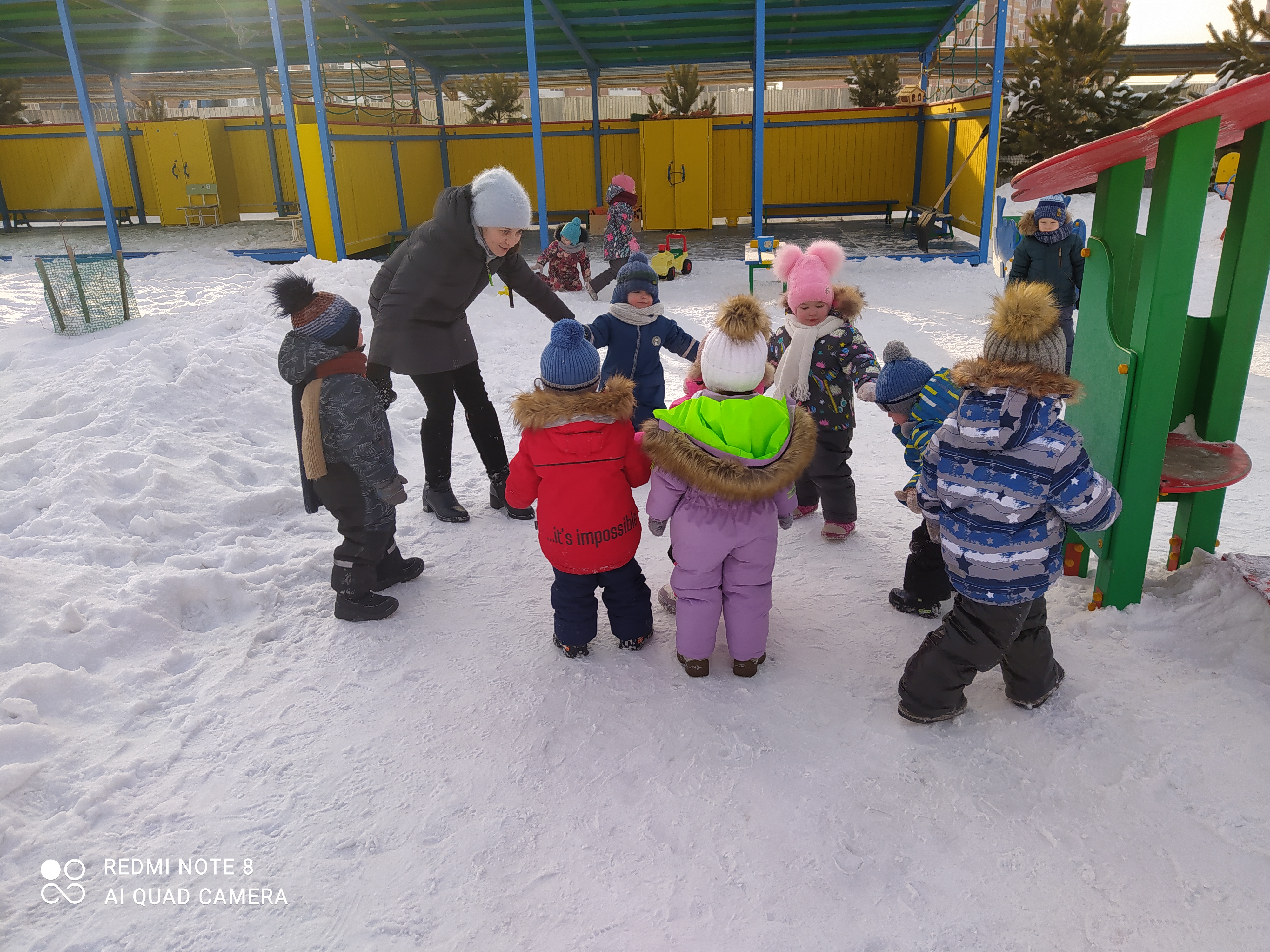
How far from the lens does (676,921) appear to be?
6.15ft

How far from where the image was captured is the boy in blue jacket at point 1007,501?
216cm

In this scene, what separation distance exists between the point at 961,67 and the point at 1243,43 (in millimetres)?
6799

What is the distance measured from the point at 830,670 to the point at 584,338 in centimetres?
146

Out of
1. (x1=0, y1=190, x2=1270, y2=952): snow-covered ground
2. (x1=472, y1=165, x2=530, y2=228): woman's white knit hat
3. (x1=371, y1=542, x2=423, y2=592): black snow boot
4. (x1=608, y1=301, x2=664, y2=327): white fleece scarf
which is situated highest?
(x1=472, y1=165, x2=530, y2=228): woman's white knit hat

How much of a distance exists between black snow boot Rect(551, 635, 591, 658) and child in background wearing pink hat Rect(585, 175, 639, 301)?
23.6 feet

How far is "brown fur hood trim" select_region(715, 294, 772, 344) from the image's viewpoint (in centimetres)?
254

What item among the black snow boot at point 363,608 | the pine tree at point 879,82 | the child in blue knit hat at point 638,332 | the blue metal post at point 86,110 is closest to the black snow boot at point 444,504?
the black snow boot at point 363,608

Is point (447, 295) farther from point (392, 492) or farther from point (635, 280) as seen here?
point (392, 492)

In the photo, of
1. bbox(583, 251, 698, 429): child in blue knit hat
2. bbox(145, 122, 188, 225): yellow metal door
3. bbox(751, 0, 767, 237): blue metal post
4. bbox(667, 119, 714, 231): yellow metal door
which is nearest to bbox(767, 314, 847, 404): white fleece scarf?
bbox(583, 251, 698, 429): child in blue knit hat

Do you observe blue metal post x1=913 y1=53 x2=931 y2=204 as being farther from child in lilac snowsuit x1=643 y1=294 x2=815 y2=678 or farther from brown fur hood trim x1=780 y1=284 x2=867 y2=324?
child in lilac snowsuit x1=643 y1=294 x2=815 y2=678

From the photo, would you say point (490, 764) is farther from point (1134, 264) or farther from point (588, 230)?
point (588, 230)

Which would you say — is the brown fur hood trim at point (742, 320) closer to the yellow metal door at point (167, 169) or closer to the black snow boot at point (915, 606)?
the black snow boot at point (915, 606)

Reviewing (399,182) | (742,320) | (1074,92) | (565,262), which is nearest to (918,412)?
(742,320)

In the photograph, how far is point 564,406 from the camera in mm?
2629
